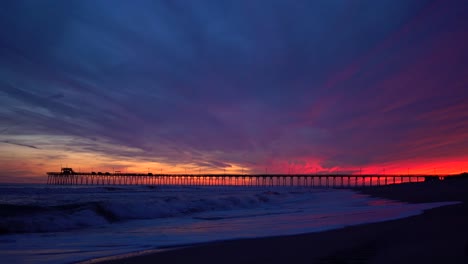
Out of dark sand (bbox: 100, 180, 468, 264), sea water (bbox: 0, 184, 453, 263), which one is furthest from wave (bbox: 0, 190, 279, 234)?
dark sand (bbox: 100, 180, 468, 264)

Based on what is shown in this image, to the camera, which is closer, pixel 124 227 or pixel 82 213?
pixel 124 227

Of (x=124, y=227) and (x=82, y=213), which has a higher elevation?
(x=82, y=213)

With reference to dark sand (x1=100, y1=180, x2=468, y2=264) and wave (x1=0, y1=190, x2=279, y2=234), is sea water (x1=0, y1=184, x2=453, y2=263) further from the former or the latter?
dark sand (x1=100, y1=180, x2=468, y2=264)

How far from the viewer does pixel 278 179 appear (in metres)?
158

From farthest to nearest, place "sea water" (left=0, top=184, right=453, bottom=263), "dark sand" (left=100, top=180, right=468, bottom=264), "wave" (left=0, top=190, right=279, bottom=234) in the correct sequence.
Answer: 1. "wave" (left=0, top=190, right=279, bottom=234)
2. "sea water" (left=0, top=184, right=453, bottom=263)
3. "dark sand" (left=100, top=180, right=468, bottom=264)

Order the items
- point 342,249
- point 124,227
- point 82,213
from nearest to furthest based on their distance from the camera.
A: point 342,249 < point 124,227 < point 82,213

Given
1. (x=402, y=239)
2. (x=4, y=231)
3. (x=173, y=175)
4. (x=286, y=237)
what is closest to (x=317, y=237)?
(x=286, y=237)

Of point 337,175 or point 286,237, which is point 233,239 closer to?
point 286,237

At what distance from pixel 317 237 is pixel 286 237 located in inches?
27.2

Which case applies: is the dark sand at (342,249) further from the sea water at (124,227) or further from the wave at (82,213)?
the wave at (82,213)

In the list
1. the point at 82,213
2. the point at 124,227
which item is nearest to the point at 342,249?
the point at 124,227

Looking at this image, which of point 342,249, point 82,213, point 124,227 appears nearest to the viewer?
point 342,249

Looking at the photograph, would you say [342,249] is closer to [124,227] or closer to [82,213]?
[124,227]

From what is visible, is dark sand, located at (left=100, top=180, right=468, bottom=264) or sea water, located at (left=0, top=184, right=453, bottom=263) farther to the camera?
sea water, located at (left=0, top=184, right=453, bottom=263)
